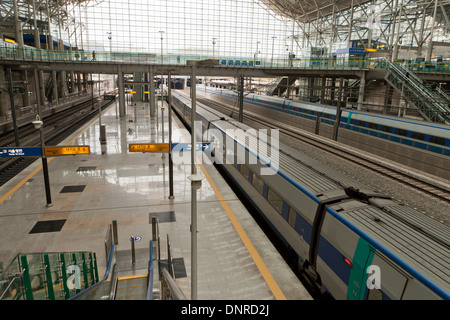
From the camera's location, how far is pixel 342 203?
24.5 ft

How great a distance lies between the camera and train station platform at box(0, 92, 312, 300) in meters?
8.23

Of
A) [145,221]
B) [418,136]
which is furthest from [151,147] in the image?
[418,136]

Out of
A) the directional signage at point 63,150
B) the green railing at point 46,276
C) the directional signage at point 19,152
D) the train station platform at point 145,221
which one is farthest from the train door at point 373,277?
the directional signage at point 19,152

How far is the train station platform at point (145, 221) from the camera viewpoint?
27.0 ft

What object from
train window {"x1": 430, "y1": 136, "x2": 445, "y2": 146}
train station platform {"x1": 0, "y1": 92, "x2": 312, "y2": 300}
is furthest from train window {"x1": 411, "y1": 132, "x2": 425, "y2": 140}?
train station platform {"x1": 0, "y1": 92, "x2": 312, "y2": 300}

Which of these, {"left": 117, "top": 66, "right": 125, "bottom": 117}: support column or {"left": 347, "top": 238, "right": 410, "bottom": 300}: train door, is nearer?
{"left": 347, "top": 238, "right": 410, "bottom": 300}: train door

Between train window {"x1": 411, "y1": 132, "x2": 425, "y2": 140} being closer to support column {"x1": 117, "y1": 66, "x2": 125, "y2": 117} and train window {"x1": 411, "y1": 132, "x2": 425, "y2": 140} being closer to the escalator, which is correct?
the escalator

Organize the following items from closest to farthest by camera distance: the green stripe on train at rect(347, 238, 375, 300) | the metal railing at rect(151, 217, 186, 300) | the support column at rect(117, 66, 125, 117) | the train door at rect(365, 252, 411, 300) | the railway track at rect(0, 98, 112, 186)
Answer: the train door at rect(365, 252, 411, 300)
the metal railing at rect(151, 217, 186, 300)
the green stripe on train at rect(347, 238, 375, 300)
the railway track at rect(0, 98, 112, 186)
the support column at rect(117, 66, 125, 117)

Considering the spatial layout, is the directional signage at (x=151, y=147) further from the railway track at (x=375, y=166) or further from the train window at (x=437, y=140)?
the train window at (x=437, y=140)

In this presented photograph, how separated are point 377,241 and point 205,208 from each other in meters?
7.87

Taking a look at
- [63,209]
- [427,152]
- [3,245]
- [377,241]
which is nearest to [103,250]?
[3,245]

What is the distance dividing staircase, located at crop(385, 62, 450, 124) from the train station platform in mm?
19203

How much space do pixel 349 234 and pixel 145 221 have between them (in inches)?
301

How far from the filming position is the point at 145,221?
1179cm
